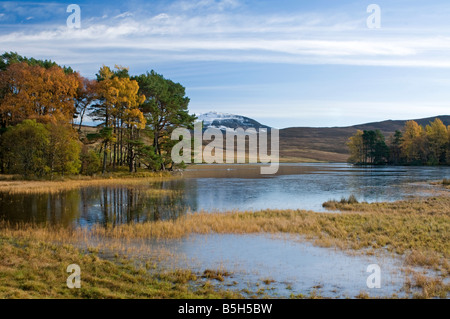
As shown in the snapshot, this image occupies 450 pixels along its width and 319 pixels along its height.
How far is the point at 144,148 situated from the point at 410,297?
54.5m

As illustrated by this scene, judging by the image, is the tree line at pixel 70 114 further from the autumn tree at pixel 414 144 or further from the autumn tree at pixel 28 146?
the autumn tree at pixel 414 144

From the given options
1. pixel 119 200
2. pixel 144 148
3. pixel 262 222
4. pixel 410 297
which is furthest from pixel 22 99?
pixel 410 297

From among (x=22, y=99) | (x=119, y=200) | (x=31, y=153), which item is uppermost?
(x=22, y=99)

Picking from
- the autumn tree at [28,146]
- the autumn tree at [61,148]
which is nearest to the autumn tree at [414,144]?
the autumn tree at [61,148]

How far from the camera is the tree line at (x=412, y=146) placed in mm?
118500

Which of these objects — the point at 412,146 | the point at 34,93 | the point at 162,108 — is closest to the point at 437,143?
the point at 412,146

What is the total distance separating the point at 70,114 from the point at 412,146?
107 m

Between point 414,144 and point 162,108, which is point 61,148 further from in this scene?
point 414,144

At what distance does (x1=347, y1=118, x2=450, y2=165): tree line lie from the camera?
11850 centimetres

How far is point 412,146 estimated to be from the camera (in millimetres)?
122938

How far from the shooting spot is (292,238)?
1942 centimetres

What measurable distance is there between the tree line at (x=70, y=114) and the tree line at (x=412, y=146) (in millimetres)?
86019
